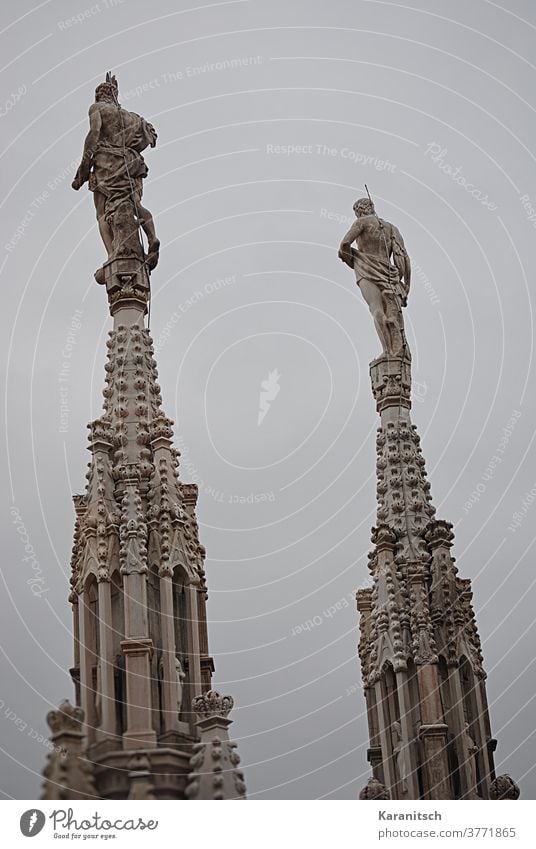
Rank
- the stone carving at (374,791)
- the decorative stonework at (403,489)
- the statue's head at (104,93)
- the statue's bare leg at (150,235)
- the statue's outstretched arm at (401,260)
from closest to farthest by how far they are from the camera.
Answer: the stone carving at (374,791), the statue's bare leg at (150,235), the decorative stonework at (403,489), the statue's head at (104,93), the statue's outstretched arm at (401,260)

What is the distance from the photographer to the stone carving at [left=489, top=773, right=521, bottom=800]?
69.6ft

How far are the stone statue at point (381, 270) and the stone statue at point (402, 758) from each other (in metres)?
5.39

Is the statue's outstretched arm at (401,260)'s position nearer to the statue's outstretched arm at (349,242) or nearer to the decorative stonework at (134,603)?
the statue's outstretched arm at (349,242)

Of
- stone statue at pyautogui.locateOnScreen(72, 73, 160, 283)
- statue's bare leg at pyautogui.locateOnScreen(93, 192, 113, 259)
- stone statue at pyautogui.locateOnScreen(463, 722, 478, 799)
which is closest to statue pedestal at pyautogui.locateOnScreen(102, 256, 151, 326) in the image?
stone statue at pyautogui.locateOnScreen(72, 73, 160, 283)

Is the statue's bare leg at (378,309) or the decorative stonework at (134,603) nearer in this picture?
the decorative stonework at (134,603)

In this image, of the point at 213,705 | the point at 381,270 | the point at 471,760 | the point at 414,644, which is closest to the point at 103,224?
the point at 381,270

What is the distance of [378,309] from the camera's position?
24.3 metres

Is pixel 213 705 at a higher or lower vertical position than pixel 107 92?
lower

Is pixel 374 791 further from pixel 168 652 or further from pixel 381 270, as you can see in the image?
pixel 381 270

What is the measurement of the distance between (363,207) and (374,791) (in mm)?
8330

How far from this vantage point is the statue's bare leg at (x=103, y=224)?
22406 millimetres

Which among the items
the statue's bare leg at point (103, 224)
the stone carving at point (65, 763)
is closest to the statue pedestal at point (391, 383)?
the statue's bare leg at point (103, 224)
